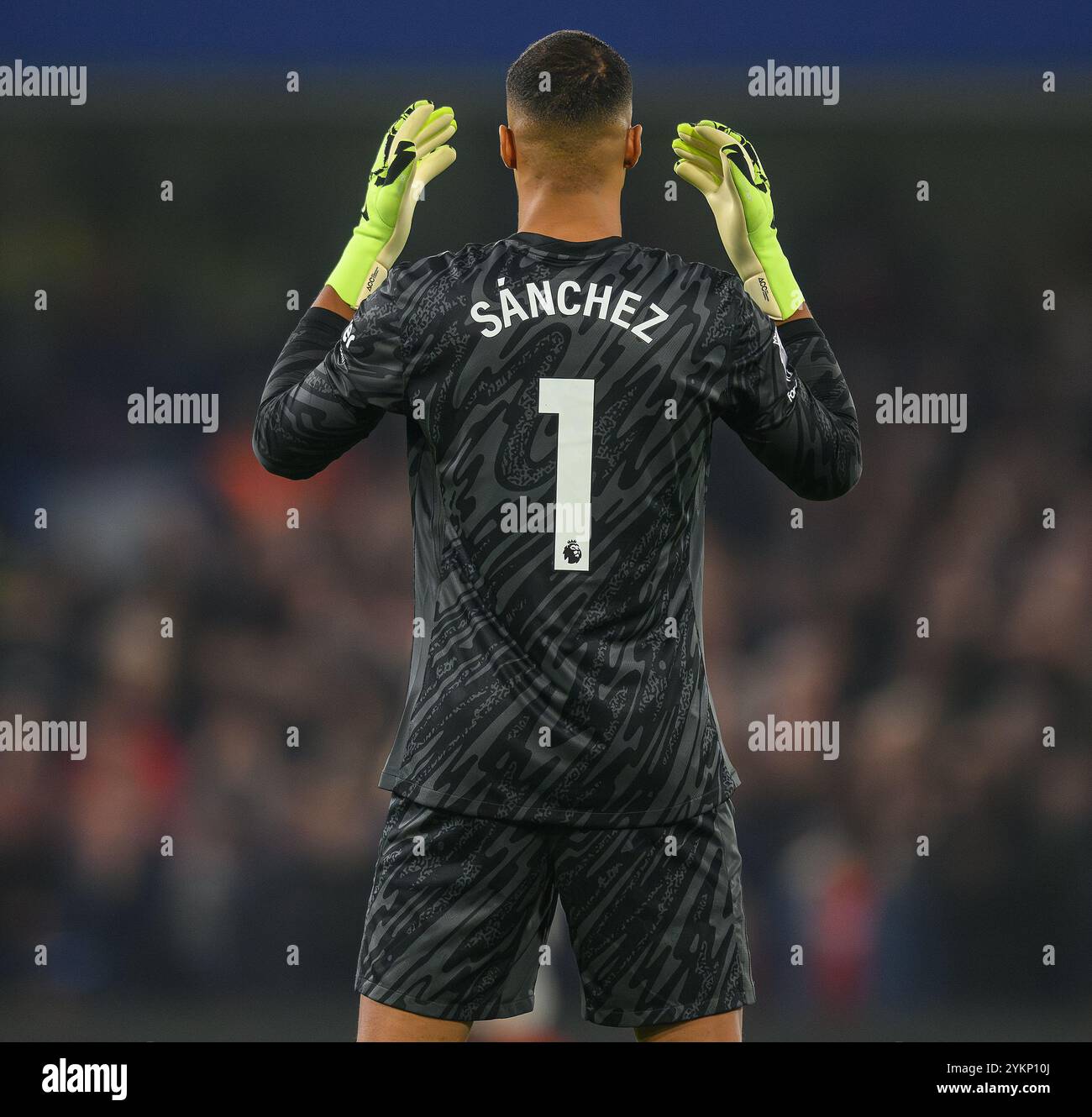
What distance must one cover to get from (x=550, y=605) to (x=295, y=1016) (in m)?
2.42

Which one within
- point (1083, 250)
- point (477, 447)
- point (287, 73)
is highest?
point (287, 73)

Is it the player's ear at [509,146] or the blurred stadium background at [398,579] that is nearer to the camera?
the player's ear at [509,146]

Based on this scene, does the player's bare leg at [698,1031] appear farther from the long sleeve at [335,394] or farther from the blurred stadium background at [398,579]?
the blurred stadium background at [398,579]

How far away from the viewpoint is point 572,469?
5.55 feet

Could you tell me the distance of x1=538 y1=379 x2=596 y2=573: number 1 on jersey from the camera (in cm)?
169

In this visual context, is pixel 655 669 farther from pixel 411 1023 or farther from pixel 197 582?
pixel 197 582

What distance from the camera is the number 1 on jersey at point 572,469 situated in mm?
1686

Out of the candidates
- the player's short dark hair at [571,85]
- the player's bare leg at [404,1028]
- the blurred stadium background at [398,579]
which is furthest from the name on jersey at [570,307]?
the blurred stadium background at [398,579]

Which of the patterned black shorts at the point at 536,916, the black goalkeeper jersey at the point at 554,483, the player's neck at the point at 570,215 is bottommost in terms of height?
the patterned black shorts at the point at 536,916

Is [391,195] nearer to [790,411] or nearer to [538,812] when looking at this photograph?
[790,411]

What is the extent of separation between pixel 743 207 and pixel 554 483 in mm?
610

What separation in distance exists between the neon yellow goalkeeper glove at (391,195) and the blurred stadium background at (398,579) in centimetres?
175

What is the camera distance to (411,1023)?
172 cm
